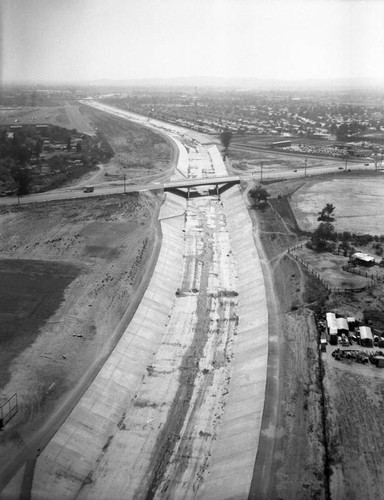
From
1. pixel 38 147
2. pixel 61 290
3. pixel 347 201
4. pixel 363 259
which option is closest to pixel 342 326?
pixel 363 259

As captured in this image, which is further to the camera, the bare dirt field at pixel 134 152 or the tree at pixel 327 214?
the bare dirt field at pixel 134 152

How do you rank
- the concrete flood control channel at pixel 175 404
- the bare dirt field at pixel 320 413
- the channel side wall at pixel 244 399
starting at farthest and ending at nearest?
1. the concrete flood control channel at pixel 175 404
2. the channel side wall at pixel 244 399
3. the bare dirt field at pixel 320 413

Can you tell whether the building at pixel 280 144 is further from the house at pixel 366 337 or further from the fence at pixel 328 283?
the house at pixel 366 337

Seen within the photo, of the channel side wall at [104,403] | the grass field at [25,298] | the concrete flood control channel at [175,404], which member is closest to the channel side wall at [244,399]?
the concrete flood control channel at [175,404]

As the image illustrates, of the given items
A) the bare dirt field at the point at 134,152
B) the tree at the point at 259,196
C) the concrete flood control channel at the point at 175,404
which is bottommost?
the concrete flood control channel at the point at 175,404

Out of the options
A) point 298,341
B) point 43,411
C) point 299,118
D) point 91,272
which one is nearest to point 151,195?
point 91,272

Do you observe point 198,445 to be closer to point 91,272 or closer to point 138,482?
point 138,482

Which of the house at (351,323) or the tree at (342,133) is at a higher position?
the tree at (342,133)
